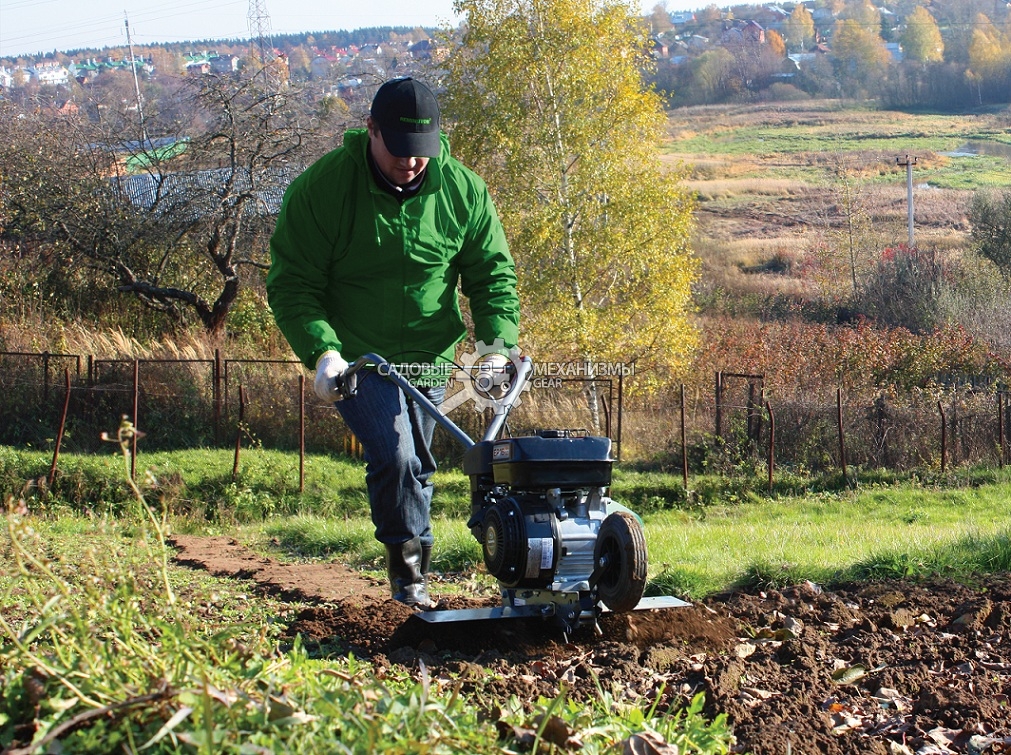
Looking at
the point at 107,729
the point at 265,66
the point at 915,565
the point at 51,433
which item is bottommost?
the point at 51,433

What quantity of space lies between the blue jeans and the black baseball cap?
98 centimetres

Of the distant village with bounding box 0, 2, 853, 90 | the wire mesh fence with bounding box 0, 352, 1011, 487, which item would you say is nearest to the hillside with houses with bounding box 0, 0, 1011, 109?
the distant village with bounding box 0, 2, 853, 90

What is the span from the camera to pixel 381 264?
15.8 feet

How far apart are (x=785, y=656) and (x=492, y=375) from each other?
1.69 metres

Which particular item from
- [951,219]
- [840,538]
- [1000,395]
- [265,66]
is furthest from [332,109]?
[951,219]

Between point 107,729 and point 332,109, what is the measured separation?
2183 cm

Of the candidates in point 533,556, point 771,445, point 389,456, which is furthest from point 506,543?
point 771,445

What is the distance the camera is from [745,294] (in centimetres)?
3462

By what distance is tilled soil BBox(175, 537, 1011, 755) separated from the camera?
3.21m

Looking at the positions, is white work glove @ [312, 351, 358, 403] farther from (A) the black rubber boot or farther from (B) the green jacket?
(A) the black rubber boot

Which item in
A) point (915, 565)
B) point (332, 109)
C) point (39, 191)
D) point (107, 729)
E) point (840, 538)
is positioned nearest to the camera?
point (107, 729)

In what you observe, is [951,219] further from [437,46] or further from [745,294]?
[437,46]

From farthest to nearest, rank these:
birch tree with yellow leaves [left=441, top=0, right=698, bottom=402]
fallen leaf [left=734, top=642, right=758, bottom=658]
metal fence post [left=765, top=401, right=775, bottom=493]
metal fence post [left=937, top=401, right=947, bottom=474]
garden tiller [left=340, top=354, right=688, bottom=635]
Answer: birch tree with yellow leaves [left=441, top=0, right=698, bottom=402] < metal fence post [left=937, top=401, right=947, bottom=474] < metal fence post [left=765, top=401, right=775, bottom=493] < fallen leaf [left=734, top=642, right=758, bottom=658] < garden tiller [left=340, top=354, right=688, bottom=635]

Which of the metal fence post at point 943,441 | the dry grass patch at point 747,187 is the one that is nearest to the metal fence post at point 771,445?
the metal fence post at point 943,441
